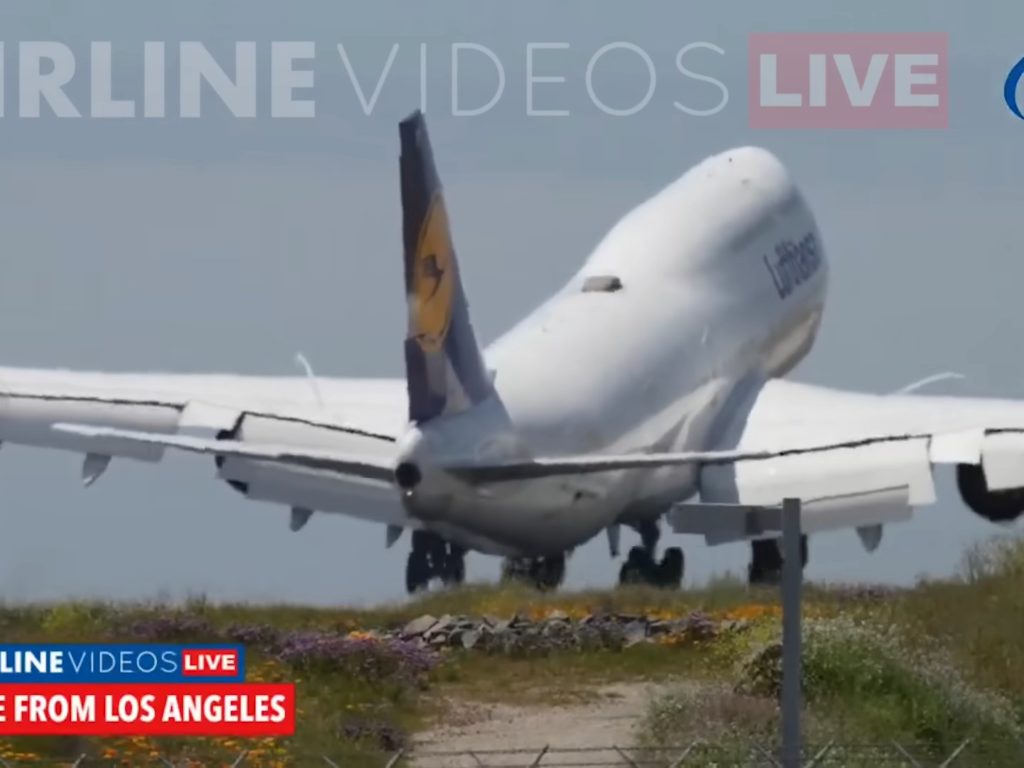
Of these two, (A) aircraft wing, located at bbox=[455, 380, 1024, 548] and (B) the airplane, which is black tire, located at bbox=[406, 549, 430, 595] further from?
(A) aircraft wing, located at bbox=[455, 380, 1024, 548]

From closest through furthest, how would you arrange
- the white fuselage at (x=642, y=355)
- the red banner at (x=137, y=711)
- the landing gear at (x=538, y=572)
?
the red banner at (x=137, y=711) < the white fuselage at (x=642, y=355) < the landing gear at (x=538, y=572)

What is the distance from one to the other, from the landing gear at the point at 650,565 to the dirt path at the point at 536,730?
15.7 meters

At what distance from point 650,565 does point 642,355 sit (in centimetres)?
455

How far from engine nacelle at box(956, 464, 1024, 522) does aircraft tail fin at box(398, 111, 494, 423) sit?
10409 millimetres

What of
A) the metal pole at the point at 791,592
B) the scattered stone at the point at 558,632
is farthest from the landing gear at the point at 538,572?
the metal pole at the point at 791,592

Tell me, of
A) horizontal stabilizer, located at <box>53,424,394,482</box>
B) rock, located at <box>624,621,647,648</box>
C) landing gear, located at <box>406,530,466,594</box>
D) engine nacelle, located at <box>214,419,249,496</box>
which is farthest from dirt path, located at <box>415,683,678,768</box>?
engine nacelle, located at <box>214,419,249,496</box>

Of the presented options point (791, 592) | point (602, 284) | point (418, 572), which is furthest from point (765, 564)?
point (791, 592)

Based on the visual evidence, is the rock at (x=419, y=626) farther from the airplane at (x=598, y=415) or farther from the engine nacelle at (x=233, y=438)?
the engine nacelle at (x=233, y=438)

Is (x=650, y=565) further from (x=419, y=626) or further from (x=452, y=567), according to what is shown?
(x=419, y=626)

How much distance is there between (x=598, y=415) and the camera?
47.9m

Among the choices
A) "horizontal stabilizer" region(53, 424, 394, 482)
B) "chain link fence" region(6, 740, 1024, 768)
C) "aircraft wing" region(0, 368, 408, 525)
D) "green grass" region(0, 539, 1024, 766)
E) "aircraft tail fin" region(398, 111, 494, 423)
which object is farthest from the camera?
"aircraft wing" region(0, 368, 408, 525)

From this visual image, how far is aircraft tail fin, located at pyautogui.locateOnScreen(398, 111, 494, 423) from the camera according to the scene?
128 ft

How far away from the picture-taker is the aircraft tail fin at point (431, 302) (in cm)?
3906

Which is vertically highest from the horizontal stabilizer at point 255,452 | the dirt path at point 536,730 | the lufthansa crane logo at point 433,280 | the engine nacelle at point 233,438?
the lufthansa crane logo at point 433,280
